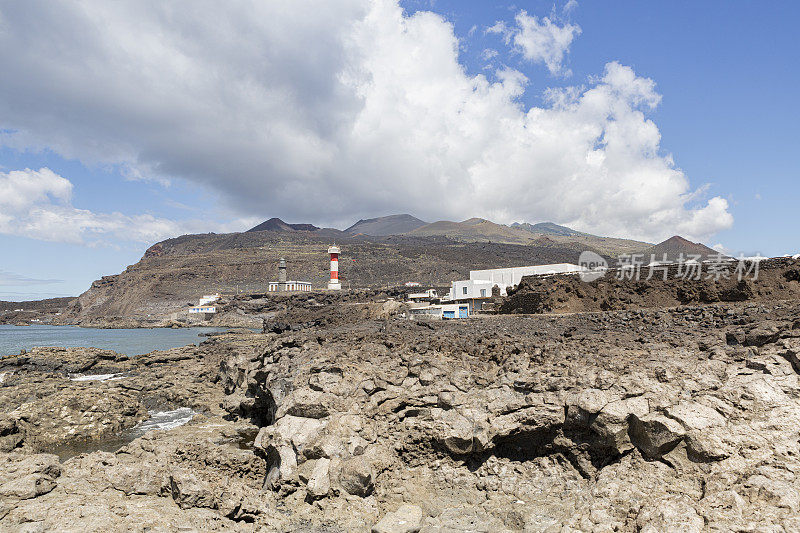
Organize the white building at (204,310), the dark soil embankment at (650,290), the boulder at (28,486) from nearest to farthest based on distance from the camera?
the boulder at (28,486) → the dark soil embankment at (650,290) → the white building at (204,310)

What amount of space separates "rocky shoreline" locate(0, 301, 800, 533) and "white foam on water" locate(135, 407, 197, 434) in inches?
176

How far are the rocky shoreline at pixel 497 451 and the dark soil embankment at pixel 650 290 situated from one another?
4.42 m

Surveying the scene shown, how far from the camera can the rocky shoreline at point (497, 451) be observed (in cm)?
617

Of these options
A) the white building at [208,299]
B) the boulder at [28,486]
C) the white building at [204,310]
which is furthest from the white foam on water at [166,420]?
the white building at [208,299]

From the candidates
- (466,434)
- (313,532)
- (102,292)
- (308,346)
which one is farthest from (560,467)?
(102,292)

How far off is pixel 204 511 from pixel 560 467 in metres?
5.72

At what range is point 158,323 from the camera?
84562 mm

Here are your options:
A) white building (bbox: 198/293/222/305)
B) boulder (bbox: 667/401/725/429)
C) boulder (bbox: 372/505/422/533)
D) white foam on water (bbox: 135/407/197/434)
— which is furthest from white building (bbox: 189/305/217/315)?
boulder (bbox: 667/401/725/429)

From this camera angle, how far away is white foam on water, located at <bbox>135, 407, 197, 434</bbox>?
1398 centimetres

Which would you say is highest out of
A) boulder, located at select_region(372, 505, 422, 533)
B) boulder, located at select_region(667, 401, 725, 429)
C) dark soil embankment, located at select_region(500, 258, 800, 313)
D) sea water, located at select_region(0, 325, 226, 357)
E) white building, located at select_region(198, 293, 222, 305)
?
dark soil embankment, located at select_region(500, 258, 800, 313)

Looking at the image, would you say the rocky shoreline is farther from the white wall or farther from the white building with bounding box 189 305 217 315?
the white building with bounding box 189 305 217 315

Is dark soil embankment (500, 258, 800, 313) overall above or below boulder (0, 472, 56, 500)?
above

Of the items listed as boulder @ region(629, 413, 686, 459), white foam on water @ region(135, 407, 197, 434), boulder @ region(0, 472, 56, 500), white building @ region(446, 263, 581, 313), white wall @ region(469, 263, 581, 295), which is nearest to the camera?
boulder @ region(629, 413, 686, 459)

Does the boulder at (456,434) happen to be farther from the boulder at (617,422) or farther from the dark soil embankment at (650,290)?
the dark soil embankment at (650,290)
